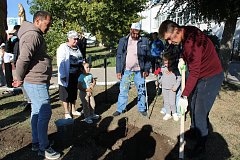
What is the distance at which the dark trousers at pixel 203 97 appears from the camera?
151 inches

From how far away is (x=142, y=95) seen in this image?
579 cm

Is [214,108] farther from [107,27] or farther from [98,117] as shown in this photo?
[107,27]

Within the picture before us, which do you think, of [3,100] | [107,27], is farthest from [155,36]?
[107,27]

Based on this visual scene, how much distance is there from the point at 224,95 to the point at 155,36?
10.7 ft

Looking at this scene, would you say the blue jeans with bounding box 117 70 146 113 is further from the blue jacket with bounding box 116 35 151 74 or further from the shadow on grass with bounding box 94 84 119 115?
the shadow on grass with bounding box 94 84 119 115

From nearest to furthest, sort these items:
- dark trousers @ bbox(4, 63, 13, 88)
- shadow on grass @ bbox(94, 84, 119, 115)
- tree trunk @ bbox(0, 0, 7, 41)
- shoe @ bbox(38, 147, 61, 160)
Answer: tree trunk @ bbox(0, 0, 7, 41), shoe @ bbox(38, 147, 61, 160), shadow on grass @ bbox(94, 84, 119, 115), dark trousers @ bbox(4, 63, 13, 88)

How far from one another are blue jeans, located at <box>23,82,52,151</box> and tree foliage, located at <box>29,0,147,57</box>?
13829 mm

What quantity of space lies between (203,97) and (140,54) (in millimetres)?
2025

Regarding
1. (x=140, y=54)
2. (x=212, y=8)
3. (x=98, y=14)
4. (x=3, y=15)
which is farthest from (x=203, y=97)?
(x=98, y=14)

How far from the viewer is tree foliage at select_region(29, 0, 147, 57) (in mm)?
17625

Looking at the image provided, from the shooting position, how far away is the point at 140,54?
5570 mm


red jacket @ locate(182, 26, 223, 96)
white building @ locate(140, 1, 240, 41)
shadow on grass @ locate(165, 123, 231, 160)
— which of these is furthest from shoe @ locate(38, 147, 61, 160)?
white building @ locate(140, 1, 240, 41)

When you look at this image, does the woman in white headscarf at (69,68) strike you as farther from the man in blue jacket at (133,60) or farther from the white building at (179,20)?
the white building at (179,20)

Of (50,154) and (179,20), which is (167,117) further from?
(179,20)
